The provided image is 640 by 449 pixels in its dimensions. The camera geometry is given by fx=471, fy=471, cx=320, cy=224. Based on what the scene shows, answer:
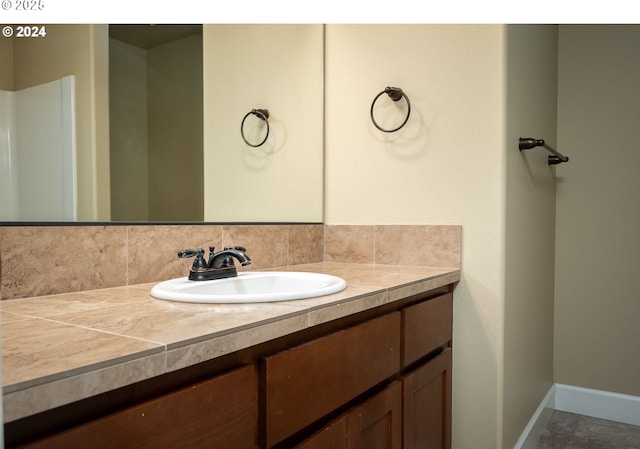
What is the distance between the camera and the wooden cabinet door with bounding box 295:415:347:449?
90 cm

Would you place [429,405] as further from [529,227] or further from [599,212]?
[599,212]

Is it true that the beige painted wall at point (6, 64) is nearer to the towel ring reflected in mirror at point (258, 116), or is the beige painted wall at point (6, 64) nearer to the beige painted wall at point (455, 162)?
the towel ring reflected in mirror at point (258, 116)

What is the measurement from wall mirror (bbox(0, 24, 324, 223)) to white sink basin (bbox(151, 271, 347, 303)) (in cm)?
27

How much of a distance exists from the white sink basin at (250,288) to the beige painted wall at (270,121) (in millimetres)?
301

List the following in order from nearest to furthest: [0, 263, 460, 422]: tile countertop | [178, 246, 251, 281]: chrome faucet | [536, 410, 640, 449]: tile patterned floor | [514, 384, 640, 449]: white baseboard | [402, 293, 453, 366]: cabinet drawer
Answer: [0, 263, 460, 422]: tile countertop < [178, 246, 251, 281]: chrome faucet < [402, 293, 453, 366]: cabinet drawer < [536, 410, 640, 449]: tile patterned floor < [514, 384, 640, 449]: white baseboard

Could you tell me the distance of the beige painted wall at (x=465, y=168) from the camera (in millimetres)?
1570

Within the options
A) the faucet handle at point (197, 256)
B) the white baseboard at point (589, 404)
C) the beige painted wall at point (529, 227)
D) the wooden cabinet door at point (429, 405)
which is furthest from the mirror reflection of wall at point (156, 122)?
the white baseboard at point (589, 404)

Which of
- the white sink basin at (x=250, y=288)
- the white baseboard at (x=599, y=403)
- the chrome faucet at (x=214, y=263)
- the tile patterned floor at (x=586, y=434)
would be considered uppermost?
the chrome faucet at (x=214, y=263)

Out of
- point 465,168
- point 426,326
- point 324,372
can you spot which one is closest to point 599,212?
point 465,168

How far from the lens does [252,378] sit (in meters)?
0.78

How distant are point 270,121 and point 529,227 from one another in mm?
1113

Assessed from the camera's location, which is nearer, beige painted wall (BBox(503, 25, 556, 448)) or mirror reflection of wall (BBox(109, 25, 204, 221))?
mirror reflection of wall (BBox(109, 25, 204, 221))

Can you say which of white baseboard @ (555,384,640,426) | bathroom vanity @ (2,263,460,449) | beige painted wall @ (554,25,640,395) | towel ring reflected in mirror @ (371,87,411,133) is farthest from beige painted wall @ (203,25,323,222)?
white baseboard @ (555,384,640,426)

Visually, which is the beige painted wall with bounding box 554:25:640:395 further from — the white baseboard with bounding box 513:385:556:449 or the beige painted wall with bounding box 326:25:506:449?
the beige painted wall with bounding box 326:25:506:449
